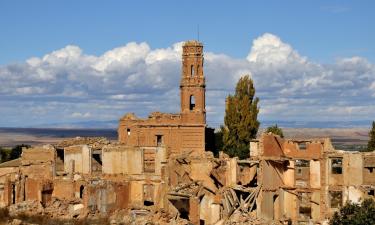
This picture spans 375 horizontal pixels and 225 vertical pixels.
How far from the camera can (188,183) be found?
39.4m

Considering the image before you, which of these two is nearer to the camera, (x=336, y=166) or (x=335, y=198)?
(x=335, y=198)

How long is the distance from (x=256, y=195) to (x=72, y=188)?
34.9 feet

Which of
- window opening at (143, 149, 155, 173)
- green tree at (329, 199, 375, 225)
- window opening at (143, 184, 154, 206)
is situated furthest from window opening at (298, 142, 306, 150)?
window opening at (143, 184, 154, 206)

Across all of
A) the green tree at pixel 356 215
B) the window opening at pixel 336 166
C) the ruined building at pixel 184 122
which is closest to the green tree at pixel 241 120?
the ruined building at pixel 184 122

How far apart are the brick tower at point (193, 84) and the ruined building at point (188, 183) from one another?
9243 mm

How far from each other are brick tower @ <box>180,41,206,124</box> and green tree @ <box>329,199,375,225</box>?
20.1 meters

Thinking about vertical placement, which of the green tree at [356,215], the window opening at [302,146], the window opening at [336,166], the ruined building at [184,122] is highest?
the ruined building at [184,122]

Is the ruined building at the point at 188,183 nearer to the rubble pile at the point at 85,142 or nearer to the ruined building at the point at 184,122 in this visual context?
the rubble pile at the point at 85,142

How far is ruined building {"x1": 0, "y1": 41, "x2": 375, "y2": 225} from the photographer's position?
3741 cm

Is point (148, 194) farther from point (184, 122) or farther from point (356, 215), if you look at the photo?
point (356, 215)

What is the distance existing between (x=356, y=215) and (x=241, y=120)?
73.8 ft

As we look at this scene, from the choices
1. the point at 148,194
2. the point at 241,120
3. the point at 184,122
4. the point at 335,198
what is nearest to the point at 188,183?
the point at 148,194

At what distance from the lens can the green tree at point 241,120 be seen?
172ft

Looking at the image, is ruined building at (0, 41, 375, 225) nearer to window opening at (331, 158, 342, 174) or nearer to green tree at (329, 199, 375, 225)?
window opening at (331, 158, 342, 174)
